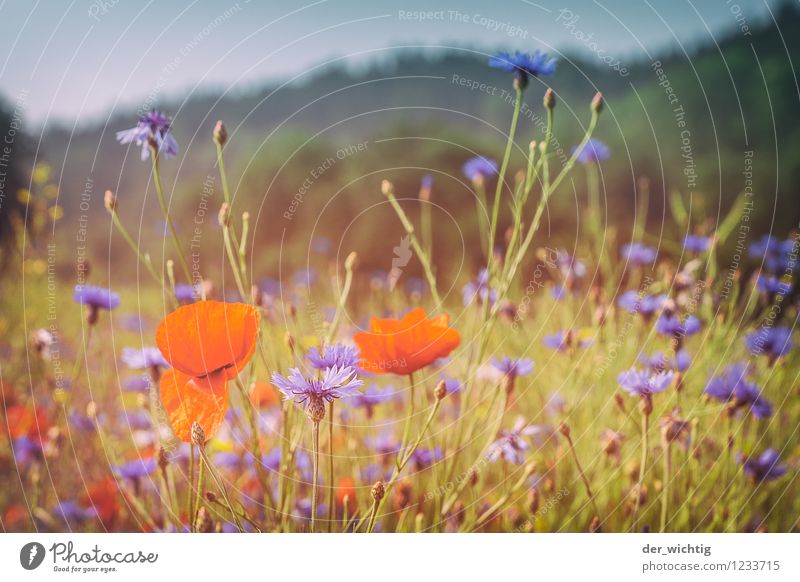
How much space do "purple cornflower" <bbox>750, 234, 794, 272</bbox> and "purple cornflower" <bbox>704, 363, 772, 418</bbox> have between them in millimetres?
241

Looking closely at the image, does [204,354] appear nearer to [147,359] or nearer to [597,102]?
[147,359]

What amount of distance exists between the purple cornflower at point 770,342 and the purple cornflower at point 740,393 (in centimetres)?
6

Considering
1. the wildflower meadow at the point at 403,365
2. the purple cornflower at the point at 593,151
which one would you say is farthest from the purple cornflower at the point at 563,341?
the purple cornflower at the point at 593,151

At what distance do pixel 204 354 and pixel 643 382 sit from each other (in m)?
0.36

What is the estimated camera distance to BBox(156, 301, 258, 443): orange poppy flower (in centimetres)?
49

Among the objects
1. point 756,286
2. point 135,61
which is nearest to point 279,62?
point 135,61

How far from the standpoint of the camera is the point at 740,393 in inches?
25.0

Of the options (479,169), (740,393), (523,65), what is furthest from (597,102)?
(740,393)

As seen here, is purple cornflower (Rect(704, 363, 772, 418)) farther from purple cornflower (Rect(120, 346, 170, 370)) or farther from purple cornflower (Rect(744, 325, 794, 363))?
purple cornflower (Rect(120, 346, 170, 370))

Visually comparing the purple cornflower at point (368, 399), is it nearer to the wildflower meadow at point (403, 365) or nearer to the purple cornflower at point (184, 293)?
the wildflower meadow at point (403, 365)

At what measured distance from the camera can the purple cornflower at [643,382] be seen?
0.54 meters

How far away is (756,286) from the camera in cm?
78
